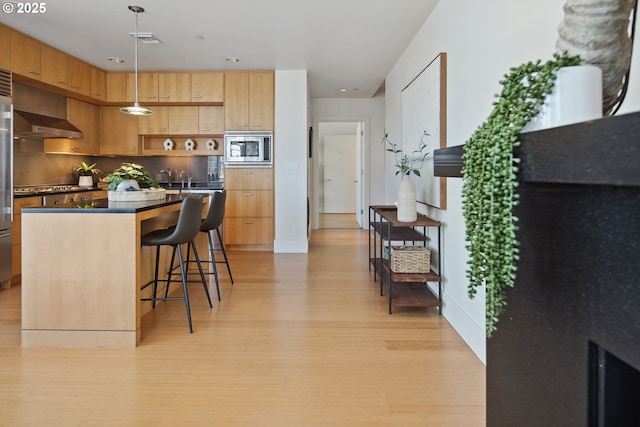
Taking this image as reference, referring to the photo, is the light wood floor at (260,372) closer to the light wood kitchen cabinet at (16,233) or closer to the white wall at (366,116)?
the light wood kitchen cabinet at (16,233)

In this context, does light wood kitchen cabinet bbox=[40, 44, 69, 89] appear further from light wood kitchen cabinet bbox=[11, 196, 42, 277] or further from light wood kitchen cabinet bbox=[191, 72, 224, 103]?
light wood kitchen cabinet bbox=[191, 72, 224, 103]

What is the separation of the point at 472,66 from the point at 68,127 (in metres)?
5.01

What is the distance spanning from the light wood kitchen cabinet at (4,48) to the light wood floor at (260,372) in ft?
7.59

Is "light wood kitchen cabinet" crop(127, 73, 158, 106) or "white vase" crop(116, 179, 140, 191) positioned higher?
"light wood kitchen cabinet" crop(127, 73, 158, 106)

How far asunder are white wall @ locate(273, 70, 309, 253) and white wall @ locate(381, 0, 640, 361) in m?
2.35

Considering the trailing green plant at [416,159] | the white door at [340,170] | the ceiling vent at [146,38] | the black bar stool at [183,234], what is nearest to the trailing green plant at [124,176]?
the black bar stool at [183,234]

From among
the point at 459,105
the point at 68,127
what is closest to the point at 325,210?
the point at 68,127

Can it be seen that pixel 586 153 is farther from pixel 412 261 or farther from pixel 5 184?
pixel 5 184

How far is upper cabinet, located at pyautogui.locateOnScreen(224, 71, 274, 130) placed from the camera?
572 centimetres

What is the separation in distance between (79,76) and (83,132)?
81 centimetres

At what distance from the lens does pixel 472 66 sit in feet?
8.46

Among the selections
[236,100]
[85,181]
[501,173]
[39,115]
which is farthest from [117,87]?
[501,173]

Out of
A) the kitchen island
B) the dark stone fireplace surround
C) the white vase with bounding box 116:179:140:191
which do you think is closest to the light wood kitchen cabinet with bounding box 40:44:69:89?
the white vase with bounding box 116:179:140:191

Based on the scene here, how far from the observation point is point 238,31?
417 centimetres
